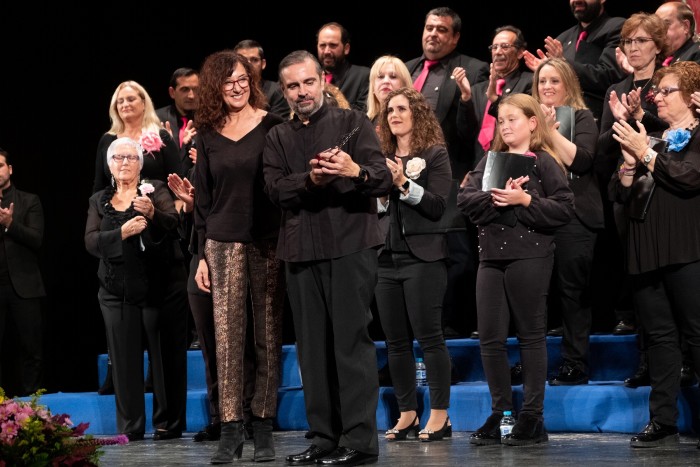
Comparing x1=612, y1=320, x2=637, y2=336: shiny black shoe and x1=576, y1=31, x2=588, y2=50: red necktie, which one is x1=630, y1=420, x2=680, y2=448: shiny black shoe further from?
x1=576, y1=31, x2=588, y2=50: red necktie

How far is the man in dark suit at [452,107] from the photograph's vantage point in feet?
19.4

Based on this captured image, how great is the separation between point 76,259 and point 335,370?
4092mm

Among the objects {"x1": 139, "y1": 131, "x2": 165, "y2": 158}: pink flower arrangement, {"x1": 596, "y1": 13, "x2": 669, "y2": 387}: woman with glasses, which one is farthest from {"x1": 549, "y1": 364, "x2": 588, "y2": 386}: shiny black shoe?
{"x1": 139, "y1": 131, "x2": 165, "y2": 158}: pink flower arrangement

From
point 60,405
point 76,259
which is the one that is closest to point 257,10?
point 76,259

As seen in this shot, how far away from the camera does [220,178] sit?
14.0ft

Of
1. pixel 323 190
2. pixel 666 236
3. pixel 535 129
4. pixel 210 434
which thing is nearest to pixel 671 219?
pixel 666 236

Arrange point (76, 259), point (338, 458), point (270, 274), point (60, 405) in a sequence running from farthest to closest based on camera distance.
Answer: point (76, 259)
point (60, 405)
point (270, 274)
point (338, 458)

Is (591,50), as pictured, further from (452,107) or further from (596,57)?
(452,107)

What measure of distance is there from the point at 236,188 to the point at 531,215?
1.25 m

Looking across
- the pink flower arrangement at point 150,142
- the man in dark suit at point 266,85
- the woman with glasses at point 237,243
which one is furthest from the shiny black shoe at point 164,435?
the man in dark suit at point 266,85

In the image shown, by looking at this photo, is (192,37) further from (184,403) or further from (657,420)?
(657,420)

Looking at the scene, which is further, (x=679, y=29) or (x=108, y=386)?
(x=108, y=386)

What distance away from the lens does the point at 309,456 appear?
159 inches

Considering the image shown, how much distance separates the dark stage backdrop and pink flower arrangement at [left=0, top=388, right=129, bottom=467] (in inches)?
185
